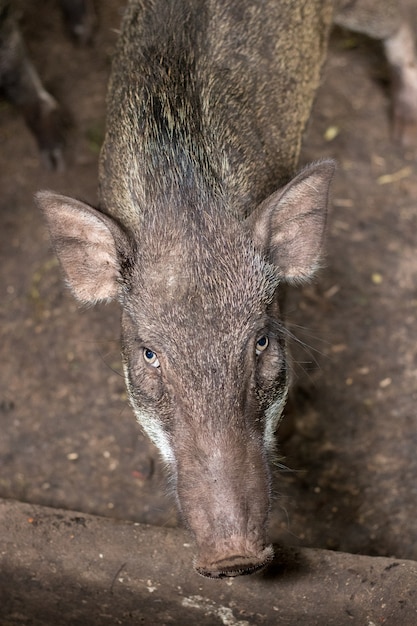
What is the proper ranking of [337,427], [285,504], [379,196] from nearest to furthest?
[285,504]
[337,427]
[379,196]

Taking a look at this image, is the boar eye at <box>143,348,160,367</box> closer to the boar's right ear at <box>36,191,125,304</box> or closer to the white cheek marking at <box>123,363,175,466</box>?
the white cheek marking at <box>123,363,175,466</box>

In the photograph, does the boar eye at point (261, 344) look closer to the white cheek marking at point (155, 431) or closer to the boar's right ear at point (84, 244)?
the white cheek marking at point (155, 431)

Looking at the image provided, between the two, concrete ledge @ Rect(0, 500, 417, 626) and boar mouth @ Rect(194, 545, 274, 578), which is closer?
boar mouth @ Rect(194, 545, 274, 578)

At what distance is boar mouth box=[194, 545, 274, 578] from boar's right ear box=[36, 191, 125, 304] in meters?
1.06

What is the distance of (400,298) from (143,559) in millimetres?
2122

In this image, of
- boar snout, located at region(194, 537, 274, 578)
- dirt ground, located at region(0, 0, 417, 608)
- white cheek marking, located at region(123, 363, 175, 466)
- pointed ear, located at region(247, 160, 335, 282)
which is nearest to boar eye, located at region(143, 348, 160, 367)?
white cheek marking, located at region(123, 363, 175, 466)

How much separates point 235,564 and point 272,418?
610 mm

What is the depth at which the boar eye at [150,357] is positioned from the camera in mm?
2945

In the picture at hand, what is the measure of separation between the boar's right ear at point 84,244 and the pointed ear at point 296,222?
1.62 feet

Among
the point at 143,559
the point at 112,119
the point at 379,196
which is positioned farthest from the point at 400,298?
the point at 143,559

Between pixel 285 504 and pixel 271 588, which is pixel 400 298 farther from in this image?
pixel 271 588

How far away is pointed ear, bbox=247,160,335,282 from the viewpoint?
3.04 metres

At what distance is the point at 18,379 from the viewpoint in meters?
4.57

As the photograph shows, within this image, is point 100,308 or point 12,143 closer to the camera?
point 100,308
